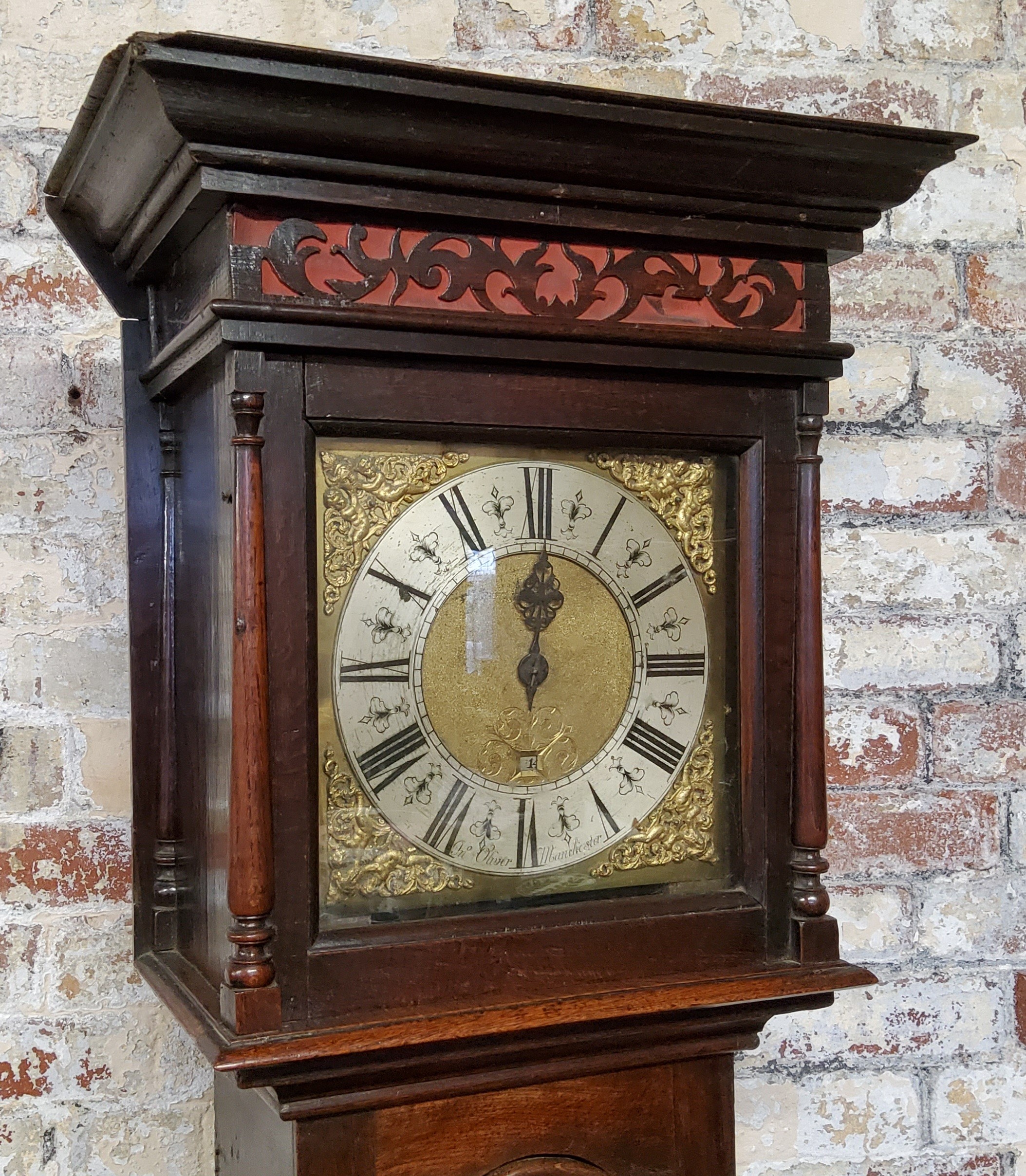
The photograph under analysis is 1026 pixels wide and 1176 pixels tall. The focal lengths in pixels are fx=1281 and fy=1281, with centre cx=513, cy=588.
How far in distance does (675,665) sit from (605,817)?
13 centimetres

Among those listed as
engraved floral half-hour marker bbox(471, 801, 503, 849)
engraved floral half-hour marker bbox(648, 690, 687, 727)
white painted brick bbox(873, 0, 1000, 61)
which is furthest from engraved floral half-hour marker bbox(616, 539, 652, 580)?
white painted brick bbox(873, 0, 1000, 61)

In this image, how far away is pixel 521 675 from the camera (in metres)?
0.98

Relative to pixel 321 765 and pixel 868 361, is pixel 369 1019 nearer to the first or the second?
pixel 321 765

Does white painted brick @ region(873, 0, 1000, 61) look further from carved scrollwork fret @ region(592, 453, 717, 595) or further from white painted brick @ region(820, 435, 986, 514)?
carved scrollwork fret @ region(592, 453, 717, 595)

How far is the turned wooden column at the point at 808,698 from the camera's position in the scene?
3.43ft

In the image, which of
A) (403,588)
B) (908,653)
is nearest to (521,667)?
(403,588)

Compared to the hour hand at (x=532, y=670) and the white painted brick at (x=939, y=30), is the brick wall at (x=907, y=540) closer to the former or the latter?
the white painted brick at (x=939, y=30)

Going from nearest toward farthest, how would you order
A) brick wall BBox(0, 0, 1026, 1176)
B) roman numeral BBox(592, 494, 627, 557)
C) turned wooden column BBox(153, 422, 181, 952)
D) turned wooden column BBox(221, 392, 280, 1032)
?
turned wooden column BBox(221, 392, 280, 1032) < roman numeral BBox(592, 494, 627, 557) < turned wooden column BBox(153, 422, 181, 952) < brick wall BBox(0, 0, 1026, 1176)

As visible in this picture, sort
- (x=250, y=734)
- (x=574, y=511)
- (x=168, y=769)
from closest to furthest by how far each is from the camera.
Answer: (x=250, y=734), (x=574, y=511), (x=168, y=769)

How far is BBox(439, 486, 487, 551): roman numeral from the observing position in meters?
0.96

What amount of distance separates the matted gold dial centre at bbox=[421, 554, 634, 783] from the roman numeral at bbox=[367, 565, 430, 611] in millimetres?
18

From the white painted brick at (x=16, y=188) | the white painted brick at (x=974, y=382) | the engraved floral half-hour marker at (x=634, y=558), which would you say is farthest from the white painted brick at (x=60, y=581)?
the white painted brick at (x=974, y=382)

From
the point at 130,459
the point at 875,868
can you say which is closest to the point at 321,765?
the point at 130,459

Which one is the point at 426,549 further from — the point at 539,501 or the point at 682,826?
the point at 682,826
